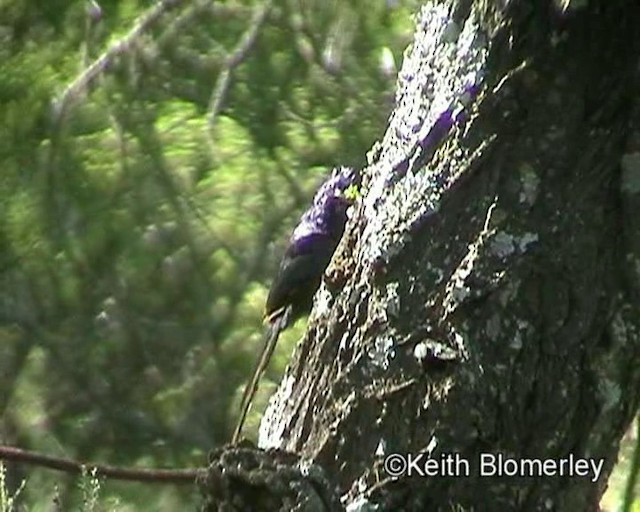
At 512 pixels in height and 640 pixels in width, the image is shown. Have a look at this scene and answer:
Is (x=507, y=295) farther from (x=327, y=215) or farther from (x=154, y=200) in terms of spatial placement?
(x=154, y=200)

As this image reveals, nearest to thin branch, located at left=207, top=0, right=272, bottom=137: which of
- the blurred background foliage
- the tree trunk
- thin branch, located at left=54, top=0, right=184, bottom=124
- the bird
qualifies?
the blurred background foliage

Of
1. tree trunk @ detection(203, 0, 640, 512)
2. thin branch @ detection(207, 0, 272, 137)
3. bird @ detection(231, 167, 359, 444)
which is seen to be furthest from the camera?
thin branch @ detection(207, 0, 272, 137)

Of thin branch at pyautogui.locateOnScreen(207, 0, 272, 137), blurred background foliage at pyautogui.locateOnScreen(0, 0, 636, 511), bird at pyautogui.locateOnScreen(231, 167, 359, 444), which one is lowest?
blurred background foliage at pyautogui.locateOnScreen(0, 0, 636, 511)

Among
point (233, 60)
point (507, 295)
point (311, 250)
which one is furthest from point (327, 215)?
point (233, 60)

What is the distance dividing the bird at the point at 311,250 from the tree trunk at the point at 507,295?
7.5 inches

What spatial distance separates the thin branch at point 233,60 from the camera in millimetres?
2137

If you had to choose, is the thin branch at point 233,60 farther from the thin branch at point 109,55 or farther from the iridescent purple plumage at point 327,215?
the iridescent purple plumage at point 327,215

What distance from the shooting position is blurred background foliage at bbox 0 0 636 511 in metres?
2.21

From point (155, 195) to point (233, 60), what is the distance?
0.26 m

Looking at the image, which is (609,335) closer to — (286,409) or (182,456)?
(286,409)

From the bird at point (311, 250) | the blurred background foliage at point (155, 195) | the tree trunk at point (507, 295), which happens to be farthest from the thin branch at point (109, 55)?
the tree trunk at point (507, 295)

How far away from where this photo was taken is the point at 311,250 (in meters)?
1.32

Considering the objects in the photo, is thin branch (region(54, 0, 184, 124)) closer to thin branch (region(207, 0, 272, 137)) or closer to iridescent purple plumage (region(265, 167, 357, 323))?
thin branch (region(207, 0, 272, 137))

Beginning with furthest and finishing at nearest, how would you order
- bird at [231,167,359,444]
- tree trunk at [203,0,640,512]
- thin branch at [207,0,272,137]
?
thin branch at [207,0,272,137] < bird at [231,167,359,444] < tree trunk at [203,0,640,512]
